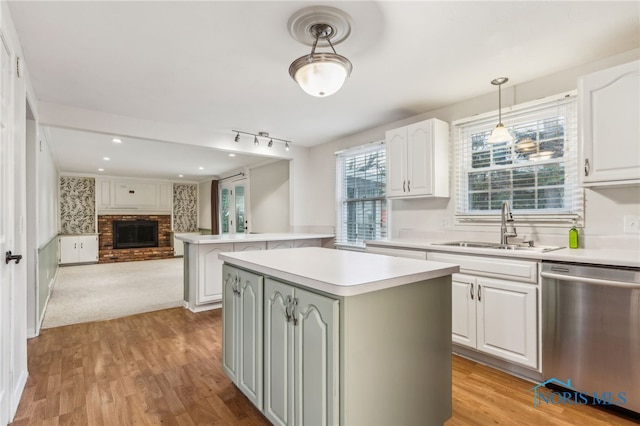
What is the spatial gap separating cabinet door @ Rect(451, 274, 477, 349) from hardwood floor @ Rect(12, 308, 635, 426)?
202mm

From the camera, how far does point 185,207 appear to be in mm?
9906

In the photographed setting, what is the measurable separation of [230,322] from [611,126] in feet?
9.13

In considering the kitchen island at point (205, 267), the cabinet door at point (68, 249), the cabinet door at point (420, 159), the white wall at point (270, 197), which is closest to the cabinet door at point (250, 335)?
the kitchen island at point (205, 267)

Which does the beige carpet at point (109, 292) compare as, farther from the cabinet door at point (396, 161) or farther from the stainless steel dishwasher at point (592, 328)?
the stainless steel dishwasher at point (592, 328)

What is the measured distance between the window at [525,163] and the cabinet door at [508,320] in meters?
0.82

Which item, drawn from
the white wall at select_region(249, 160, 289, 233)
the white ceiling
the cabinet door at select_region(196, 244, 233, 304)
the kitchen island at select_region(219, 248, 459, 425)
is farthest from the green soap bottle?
the white wall at select_region(249, 160, 289, 233)

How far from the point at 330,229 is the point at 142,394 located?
327cm

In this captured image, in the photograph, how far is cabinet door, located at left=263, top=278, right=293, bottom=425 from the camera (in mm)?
1561

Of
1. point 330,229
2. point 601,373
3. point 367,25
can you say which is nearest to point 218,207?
point 330,229

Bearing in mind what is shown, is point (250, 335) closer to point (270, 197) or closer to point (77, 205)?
point (270, 197)

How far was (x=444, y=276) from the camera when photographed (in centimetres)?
169

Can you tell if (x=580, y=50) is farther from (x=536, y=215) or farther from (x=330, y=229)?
(x=330, y=229)

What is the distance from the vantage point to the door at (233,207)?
771 centimetres

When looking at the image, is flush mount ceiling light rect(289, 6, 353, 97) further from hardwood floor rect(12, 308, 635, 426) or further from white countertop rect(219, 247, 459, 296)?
hardwood floor rect(12, 308, 635, 426)
